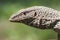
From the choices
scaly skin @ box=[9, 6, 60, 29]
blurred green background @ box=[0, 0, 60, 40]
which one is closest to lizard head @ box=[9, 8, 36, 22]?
scaly skin @ box=[9, 6, 60, 29]

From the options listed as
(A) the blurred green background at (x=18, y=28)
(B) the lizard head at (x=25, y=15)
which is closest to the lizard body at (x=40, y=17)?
(B) the lizard head at (x=25, y=15)

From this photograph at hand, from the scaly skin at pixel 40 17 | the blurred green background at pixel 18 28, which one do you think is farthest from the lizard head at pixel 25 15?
the blurred green background at pixel 18 28

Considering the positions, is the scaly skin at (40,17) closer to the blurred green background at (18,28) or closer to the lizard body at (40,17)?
the lizard body at (40,17)

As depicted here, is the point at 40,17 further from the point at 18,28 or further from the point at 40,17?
the point at 18,28

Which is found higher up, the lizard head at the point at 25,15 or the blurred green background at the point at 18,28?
the blurred green background at the point at 18,28

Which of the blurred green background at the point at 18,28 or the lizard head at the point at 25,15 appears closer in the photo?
the lizard head at the point at 25,15

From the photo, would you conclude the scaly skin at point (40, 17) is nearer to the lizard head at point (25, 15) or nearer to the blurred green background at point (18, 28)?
the lizard head at point (25, 15)

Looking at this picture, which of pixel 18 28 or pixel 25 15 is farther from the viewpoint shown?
pixel 18 28

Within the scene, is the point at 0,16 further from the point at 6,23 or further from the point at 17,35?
the point at 17,35

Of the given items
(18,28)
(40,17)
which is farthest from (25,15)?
(18,28)
